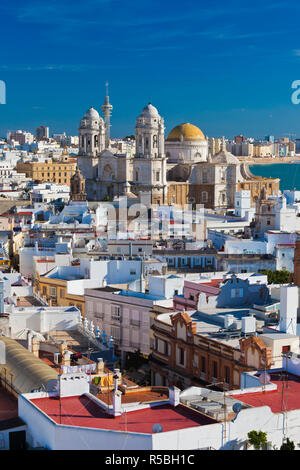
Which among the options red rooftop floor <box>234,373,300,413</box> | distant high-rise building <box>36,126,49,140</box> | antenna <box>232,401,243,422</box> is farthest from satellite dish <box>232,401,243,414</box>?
distant high-rise building <box>36,126,49,140</box>

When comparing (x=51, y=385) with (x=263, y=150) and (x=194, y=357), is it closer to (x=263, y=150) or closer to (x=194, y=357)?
(x=194, y=357)

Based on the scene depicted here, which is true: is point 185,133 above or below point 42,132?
below

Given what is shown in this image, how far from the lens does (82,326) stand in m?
13.7

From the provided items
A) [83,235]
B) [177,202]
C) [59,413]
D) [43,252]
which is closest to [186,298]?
[59,413]

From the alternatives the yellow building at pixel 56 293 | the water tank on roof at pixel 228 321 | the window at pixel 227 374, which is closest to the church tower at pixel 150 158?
the yellow building at pixel 56 293

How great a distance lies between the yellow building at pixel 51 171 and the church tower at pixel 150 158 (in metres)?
16.2

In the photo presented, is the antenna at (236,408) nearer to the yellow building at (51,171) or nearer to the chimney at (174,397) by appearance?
the chimney at (174,397)

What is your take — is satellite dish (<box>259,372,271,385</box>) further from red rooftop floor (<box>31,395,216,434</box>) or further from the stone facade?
red rooftop floor (<box>31,395,216,434</box>)

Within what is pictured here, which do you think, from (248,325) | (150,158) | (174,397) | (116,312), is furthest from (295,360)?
(150,158)

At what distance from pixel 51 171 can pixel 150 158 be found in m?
18.6

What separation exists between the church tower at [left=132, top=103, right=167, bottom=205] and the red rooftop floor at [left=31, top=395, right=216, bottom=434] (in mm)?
33954

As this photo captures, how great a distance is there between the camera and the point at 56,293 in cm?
1822
